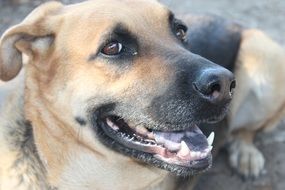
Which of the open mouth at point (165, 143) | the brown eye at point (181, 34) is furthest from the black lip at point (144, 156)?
the brown eye at point (181, 34)

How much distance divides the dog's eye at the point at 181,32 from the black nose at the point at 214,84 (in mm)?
603

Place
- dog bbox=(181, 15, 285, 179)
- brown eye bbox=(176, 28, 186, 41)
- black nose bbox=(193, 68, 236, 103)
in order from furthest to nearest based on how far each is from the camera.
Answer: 1. dog bbox=(181, 15, 285, 179)
2. brown eye bbox=(176, 28, 186, 41)
3. black nose bbox=(193, 68, 236, 103)

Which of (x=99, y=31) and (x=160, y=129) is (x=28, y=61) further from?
(x=160, y=129)

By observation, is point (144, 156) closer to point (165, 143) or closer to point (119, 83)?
point (165, 143)

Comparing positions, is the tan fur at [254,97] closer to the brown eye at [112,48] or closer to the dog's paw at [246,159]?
the dog's paw at [246,159]

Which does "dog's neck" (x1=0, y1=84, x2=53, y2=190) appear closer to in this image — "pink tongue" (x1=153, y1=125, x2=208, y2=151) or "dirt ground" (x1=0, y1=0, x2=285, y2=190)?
"pink tongue" (x1=153, y1=125, x2=208, y2=151)

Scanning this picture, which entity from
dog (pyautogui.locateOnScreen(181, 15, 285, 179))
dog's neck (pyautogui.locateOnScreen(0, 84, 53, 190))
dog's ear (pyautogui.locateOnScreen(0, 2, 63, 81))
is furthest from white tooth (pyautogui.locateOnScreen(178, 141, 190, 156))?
dog (pyautogui.locateOnScreen(181, 15, 285, 179))

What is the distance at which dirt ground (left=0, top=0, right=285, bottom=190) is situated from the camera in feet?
15.1

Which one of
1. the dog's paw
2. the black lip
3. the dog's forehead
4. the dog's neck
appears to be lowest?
the dog's paw

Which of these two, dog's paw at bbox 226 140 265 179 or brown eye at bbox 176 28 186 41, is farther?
dog's paw at bbox 226 140 265 179

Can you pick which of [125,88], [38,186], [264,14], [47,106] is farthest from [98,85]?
[264,14]

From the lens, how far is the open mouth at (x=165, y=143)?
10.0ft

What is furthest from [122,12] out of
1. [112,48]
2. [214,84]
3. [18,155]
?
[18,155]

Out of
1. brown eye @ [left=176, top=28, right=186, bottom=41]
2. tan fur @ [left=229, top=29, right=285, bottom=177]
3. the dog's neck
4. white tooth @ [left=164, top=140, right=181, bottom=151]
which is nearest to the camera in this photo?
white tooth @ [left=164, top=140, right=181, bottom=151]
